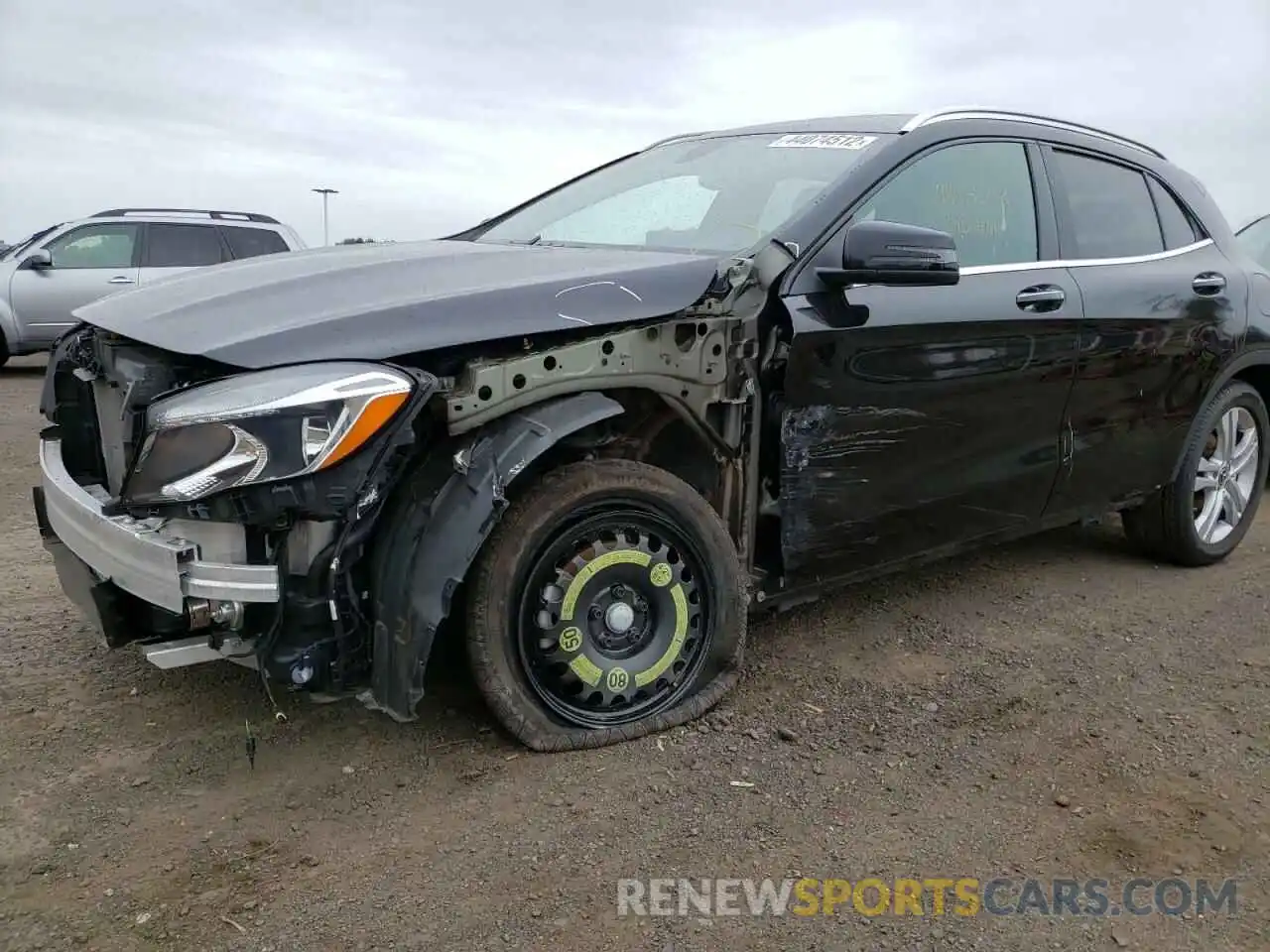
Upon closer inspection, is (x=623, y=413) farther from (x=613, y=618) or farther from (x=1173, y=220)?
(x=1173, y=220)

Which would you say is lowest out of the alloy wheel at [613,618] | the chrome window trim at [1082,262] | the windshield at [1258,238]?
the alloy wheel at [613,618]

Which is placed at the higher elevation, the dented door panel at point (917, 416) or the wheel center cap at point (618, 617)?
the dented door panel at point (917, 416)

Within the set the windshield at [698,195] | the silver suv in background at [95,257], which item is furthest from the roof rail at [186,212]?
the windshield at [698,195]

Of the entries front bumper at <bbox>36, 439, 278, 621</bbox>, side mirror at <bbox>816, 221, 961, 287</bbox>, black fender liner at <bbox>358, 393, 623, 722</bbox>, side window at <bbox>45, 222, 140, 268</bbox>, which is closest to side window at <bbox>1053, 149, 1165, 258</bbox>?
side mirror at <bbox>816, 221, 961, 287</bbox>

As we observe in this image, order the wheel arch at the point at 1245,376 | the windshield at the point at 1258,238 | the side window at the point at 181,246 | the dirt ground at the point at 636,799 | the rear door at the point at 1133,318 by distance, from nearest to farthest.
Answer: the dirt ground at the point at 636,799 < the rear door at the point at 1133,318 < the wheel arch at the point at 1245,376 < the windshield at the point at 1258,238 < the side window at the point at 181,246

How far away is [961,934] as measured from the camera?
2107 millimetres

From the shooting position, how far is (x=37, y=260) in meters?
11.1

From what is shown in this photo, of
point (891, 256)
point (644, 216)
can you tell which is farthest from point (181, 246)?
point (891, 256)

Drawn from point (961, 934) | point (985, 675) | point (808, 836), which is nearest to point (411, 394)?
point (808, 836)

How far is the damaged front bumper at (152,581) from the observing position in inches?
88.0

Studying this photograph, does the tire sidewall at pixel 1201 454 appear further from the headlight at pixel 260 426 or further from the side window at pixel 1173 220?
the headlight at pixel 260 426

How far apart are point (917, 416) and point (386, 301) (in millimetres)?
1671

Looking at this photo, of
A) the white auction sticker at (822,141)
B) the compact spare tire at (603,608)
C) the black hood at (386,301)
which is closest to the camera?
the black hood at (386,301)

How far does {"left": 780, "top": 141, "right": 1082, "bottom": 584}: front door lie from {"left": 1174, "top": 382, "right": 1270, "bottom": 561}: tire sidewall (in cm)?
109
